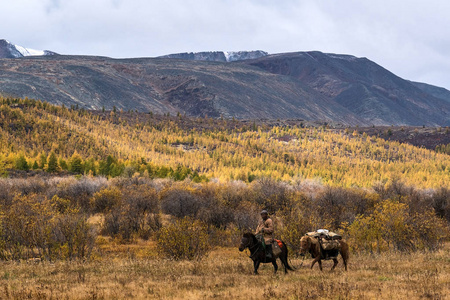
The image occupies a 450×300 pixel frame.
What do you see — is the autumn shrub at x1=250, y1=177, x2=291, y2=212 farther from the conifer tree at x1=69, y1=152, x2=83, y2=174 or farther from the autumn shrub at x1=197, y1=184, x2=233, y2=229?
the conifer tree at x1=69, y1=152, x2=83, y2=174

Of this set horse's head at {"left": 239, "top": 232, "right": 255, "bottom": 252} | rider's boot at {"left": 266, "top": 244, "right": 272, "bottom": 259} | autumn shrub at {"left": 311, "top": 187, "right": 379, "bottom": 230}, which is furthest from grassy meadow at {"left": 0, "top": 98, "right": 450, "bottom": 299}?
horse's head at {"left": 239, "top": 232, "right": 255, "bottom": 252}

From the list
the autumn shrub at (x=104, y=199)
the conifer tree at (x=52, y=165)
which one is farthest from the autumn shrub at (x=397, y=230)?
the conifer tree at (x=52, y=165)

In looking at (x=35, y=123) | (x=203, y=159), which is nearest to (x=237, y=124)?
(x=203, y=159)

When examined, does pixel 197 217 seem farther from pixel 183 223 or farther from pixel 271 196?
pixel 183 223

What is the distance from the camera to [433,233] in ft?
82.5

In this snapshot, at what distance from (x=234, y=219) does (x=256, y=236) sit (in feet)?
70.8

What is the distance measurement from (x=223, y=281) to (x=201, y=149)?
110996 millimetres

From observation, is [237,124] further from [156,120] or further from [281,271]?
[281,271]

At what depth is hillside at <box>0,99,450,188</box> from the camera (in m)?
87.5

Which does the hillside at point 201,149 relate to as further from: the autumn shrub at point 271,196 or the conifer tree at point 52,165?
the autumn shrub at point 271,196

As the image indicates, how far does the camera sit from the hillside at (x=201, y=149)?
87500 mm

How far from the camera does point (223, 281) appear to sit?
14.0m

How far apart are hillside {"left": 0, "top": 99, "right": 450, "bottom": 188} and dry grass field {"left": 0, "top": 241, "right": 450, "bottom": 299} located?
190 ft

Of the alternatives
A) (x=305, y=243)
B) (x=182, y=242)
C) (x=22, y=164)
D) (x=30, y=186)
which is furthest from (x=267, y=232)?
(x=22, y=164)
